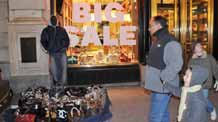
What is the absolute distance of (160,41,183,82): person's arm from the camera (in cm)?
565

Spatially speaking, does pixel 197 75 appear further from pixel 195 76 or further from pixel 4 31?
pixel 4 31

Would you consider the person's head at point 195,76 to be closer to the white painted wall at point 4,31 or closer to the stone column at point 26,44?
the stone column at point 26,44

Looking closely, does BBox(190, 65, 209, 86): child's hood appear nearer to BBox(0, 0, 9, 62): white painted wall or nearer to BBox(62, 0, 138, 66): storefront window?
BBox(0, 0, 9, 62): white painted wall

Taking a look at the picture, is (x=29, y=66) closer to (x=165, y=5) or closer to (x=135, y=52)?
(x=135, y=52)

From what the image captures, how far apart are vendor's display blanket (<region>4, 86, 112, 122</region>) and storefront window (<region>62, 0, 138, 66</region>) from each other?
6082 mm

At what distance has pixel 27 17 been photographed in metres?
11.3

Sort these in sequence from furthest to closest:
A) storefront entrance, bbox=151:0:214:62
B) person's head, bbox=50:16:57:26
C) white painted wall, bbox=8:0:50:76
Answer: storefront entrance, bbox=151:0:214:62 < white painted wall, bbox=8:0:50:76 < person's head, bbox=50:16:57:26

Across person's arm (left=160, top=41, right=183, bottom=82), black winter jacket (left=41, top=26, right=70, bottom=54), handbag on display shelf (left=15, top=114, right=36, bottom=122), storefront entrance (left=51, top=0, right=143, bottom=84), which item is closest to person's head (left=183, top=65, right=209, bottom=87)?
person's arm (left=160, top=41, right=183, bottom=82)

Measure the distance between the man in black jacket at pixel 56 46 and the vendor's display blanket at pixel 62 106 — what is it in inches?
156

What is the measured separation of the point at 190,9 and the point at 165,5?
90cm

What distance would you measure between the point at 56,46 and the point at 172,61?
566 cm

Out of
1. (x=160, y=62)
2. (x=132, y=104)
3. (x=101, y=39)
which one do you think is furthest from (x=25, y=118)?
(x=101, y=39)

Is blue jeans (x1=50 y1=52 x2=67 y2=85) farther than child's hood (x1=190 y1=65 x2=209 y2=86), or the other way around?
blue jeans (x1=50 y1=52 x2=67 y2=85)

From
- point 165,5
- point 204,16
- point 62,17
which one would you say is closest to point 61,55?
point 62,17
